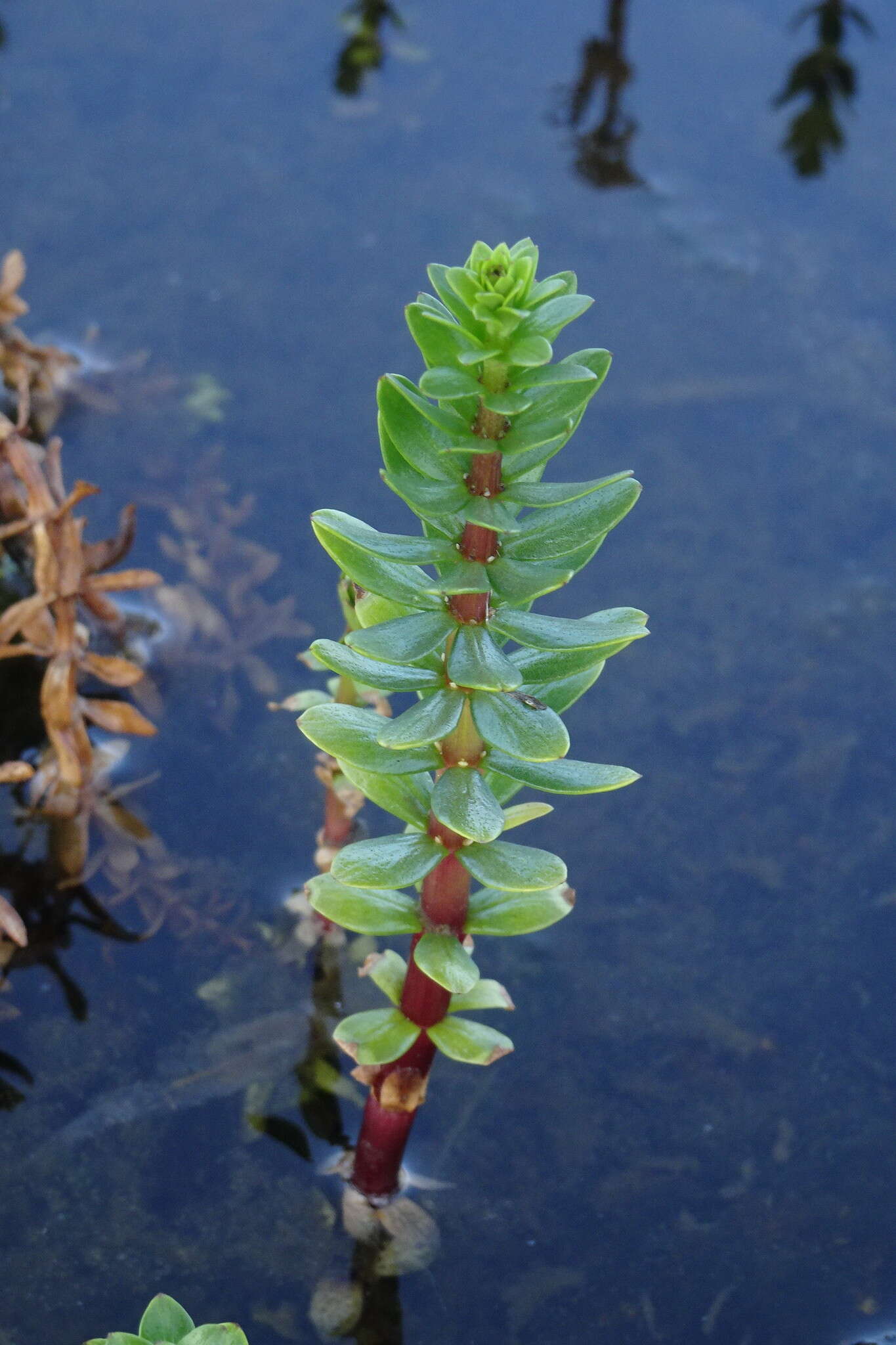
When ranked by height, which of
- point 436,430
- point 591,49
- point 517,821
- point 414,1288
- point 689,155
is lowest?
point 414,1288

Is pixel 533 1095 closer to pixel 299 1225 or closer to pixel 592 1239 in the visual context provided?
pixel 592 1239

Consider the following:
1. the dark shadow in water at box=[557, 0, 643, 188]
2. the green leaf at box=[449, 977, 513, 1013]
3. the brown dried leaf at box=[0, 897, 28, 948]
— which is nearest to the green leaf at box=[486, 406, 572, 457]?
the green leaf at box=[449, 977, 513, 1013]

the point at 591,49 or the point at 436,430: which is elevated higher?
the point at 591,49

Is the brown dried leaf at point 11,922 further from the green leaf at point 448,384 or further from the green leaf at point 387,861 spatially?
the green leaf at point 448,384

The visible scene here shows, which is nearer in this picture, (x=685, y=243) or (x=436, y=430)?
(x=436, y=430)

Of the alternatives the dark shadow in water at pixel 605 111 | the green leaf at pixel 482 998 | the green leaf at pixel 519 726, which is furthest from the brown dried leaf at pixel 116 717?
the dark shadow in water at pixel 605 111

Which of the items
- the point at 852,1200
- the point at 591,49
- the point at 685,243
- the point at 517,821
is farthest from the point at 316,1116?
the point at 591,49

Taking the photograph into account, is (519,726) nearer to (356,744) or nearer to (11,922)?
(356,744)
